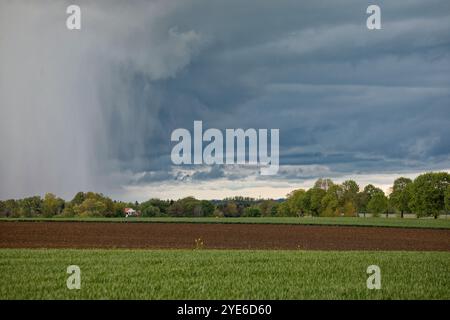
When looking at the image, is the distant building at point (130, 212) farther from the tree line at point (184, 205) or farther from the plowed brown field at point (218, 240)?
the plowed brown field at point (218, 240)

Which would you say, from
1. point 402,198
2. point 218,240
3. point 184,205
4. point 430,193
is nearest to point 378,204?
point 402,198

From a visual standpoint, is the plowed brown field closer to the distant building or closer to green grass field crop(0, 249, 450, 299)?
green grass field crop(0, 249, 450, 299)

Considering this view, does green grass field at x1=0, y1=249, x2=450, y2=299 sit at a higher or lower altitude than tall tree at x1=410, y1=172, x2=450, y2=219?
lower

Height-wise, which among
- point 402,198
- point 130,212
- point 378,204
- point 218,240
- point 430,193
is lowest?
point 218,240

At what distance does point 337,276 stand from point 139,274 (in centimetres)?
770

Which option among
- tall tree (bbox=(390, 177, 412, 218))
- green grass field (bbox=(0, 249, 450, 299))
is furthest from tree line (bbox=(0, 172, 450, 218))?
green grass field (bbox=(0, 249, 450, 299))

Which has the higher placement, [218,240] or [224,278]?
[224,278]

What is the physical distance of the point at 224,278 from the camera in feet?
63.3

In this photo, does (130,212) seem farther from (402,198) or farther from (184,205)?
(402,198)

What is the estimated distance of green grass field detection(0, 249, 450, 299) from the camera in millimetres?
16328

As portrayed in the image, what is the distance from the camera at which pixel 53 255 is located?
2850 centimetres

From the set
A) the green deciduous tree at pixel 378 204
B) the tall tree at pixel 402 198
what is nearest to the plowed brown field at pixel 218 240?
the tall tree at pixel 402 198
